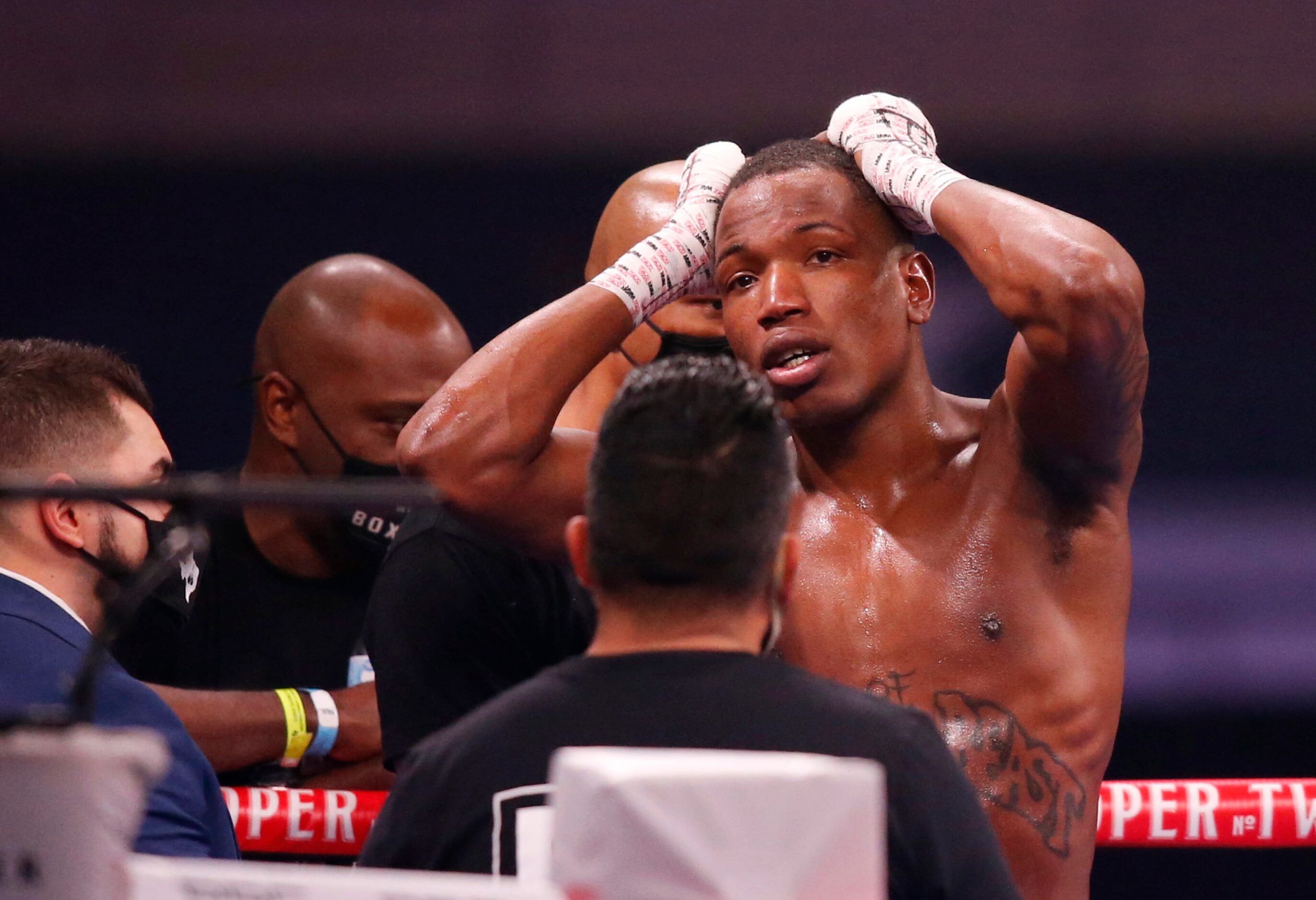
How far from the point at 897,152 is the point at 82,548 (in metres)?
1.09

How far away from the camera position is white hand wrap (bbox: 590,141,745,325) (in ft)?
6.15

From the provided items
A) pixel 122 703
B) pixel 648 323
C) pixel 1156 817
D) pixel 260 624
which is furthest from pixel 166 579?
pixel 1156 817

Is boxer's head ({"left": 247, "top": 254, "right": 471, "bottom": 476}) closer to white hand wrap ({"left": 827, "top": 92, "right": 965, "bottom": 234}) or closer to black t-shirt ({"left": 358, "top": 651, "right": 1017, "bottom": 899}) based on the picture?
white hand wrap ({"left": 827, "top": 92, "right": 965, "bottom": 234})

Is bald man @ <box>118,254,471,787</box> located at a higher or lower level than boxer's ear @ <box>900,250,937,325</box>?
lower

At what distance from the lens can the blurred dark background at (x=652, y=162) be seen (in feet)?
9.66

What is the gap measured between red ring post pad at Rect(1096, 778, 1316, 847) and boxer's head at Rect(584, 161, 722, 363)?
3.06 ft

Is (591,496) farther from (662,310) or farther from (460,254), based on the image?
(460,254)

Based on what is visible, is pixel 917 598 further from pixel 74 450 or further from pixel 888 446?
pixel 74 450

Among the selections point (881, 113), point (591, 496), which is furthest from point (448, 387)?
point (591, 496)

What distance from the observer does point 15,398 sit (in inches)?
64.6

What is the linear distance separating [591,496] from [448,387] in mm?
848

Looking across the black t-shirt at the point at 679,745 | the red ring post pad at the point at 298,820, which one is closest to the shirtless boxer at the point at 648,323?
the red ring post pad at the point at 298,820

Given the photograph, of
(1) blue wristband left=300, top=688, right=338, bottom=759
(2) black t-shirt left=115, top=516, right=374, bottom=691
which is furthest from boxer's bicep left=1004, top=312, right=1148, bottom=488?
(2) black t-shirt left=115, top=516, right=374, bottom=691

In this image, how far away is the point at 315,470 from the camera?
2621 millimetres
